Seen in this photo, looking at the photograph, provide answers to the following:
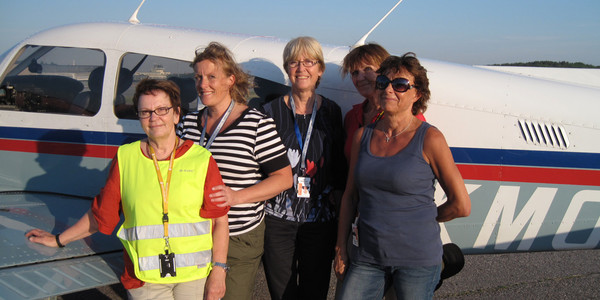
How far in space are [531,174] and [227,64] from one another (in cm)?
237

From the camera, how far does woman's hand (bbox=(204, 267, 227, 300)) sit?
7.63 ft

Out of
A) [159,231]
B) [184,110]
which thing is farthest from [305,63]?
[184,110]

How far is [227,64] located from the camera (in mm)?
2568

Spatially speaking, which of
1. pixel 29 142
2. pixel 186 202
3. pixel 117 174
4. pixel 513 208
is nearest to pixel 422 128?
pixel 186 202

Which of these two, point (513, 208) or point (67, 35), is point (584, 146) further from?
point (67, 35)

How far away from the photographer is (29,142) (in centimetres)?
430

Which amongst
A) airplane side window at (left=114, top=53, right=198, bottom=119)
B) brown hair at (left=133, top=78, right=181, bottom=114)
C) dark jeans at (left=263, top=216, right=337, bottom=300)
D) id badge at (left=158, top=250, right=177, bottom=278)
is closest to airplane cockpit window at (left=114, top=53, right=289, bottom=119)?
airplane side window at (left=114, top=53, right=198, bottom=119)

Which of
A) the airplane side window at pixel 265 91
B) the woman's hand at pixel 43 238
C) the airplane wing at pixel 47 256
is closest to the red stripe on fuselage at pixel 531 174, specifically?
the airplane side window at pixel 265 91

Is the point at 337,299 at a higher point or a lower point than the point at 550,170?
lower

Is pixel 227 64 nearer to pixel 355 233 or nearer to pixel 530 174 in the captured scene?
pixel 355 233

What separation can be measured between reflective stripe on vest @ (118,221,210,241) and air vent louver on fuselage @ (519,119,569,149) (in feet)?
8.12

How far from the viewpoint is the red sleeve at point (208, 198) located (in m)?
2.25

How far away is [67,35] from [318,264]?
342cm

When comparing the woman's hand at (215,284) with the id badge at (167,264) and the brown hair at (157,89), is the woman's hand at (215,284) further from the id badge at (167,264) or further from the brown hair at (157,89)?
the brown hair at (157,89)
